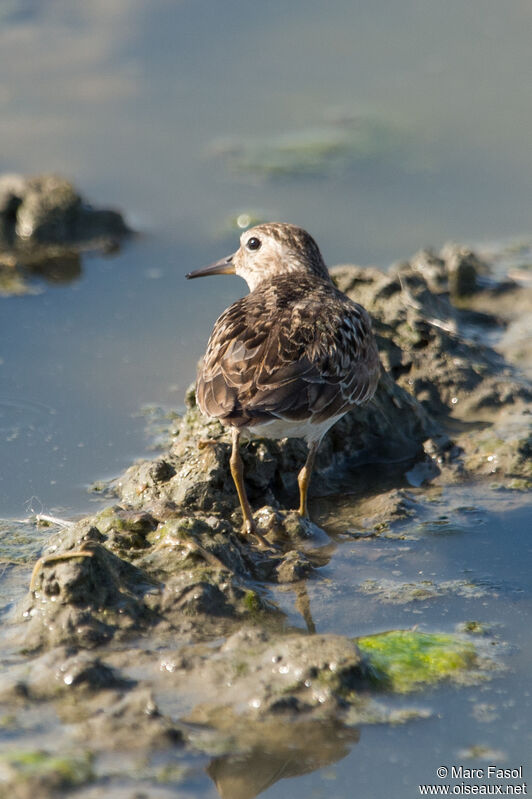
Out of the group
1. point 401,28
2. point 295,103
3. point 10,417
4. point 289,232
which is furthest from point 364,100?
point 10,417

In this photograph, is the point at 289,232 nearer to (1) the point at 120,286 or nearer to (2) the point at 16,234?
(1) the point at 120,286

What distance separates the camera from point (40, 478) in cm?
624

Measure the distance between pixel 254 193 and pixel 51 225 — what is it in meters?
1.94

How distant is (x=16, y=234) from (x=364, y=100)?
14.0 ft

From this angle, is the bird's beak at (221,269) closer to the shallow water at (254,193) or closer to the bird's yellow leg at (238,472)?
the shallow water at (254,193)

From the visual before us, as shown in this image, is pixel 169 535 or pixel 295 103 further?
pixel 295 103

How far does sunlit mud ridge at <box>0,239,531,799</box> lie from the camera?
3961 millimetres

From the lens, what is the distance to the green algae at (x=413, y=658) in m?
4.36

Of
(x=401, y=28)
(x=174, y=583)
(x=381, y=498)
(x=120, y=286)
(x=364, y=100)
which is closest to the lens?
(x=174, y=583)

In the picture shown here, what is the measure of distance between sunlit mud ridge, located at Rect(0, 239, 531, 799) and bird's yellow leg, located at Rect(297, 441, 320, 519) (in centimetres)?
17

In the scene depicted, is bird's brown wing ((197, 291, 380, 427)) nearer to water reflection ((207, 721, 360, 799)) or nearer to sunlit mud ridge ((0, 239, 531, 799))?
sunlit mud ridge ((0, 239, 531, 799))

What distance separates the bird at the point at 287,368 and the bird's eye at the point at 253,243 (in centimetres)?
90

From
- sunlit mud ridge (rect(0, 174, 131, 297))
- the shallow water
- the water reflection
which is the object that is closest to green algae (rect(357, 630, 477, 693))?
the shallow water

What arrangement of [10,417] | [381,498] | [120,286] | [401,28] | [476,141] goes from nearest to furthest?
1. [381,498]
2. [10,417]
3. [120,286]
4. [476,141]
5. [401,28]
